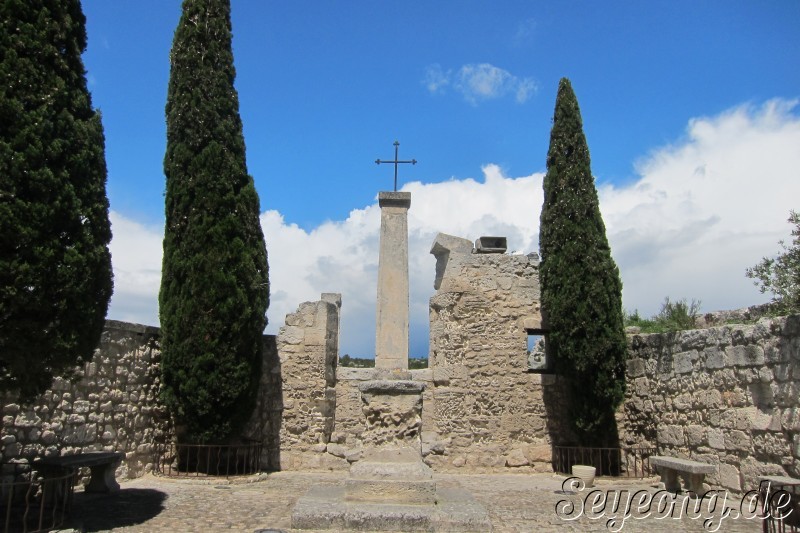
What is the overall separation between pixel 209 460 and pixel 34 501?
2.97m

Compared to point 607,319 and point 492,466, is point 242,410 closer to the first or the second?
point 492,466

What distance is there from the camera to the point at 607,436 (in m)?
10.5

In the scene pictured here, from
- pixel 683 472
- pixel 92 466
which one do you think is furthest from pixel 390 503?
pixel 683 472

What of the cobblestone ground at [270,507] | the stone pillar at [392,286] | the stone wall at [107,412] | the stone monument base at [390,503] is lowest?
the cobblestone ground at [270,507]

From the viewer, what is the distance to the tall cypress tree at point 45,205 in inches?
206

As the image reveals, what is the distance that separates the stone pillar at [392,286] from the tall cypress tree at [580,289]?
3.17m

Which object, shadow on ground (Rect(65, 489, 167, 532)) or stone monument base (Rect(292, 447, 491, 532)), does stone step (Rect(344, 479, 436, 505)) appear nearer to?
stone monument base (Rect(292, 447, 491, 532))

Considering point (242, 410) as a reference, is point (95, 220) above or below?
above

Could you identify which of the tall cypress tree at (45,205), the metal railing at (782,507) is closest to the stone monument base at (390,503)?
the metal railing at (782,507)

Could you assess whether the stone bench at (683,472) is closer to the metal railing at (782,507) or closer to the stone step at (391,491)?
the metal railing at (782,507)

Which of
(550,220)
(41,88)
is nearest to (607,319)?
(550,220)

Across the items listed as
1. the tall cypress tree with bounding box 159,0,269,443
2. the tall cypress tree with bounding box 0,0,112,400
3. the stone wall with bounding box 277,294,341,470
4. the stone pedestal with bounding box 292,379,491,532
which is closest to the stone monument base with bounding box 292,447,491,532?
the stone pedestal with bounding box 292,379,491,532

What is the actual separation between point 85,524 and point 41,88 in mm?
4199

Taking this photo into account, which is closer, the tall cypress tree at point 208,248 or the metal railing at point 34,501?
the metal railing at point 34,501
